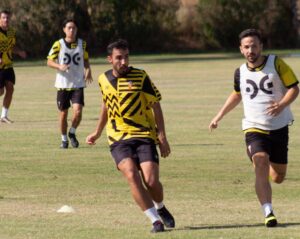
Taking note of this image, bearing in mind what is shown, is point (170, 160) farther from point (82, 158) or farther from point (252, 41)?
point (252, 41)

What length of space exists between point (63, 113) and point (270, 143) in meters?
8.41

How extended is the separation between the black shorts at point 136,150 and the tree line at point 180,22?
166 ft

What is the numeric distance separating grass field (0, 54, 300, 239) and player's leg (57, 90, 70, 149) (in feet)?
0.59

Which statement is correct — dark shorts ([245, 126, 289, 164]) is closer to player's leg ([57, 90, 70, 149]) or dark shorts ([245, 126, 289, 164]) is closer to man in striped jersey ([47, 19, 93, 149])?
player's leg ([57, 90, 70, 149])

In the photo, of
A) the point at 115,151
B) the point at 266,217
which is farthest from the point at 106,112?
the point at 266,217

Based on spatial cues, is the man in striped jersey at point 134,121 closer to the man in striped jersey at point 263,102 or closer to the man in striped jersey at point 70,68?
the man in striped jersey at point 263,102

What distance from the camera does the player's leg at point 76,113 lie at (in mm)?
18719

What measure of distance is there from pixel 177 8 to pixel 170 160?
4945 centimetres

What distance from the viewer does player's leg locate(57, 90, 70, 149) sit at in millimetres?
18562

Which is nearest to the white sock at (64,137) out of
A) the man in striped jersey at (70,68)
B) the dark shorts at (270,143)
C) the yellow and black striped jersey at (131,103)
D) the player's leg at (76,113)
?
the player's leg at (76,113)

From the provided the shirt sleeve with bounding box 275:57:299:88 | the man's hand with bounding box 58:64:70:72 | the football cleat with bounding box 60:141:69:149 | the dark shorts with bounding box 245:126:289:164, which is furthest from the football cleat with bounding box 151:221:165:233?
the man's hand with bounding box 58:64:70:72

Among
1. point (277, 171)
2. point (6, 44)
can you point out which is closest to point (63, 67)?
point (6, 44)

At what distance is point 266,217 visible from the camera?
10.3 meters

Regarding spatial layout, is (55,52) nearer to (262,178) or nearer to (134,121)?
(134,121)
